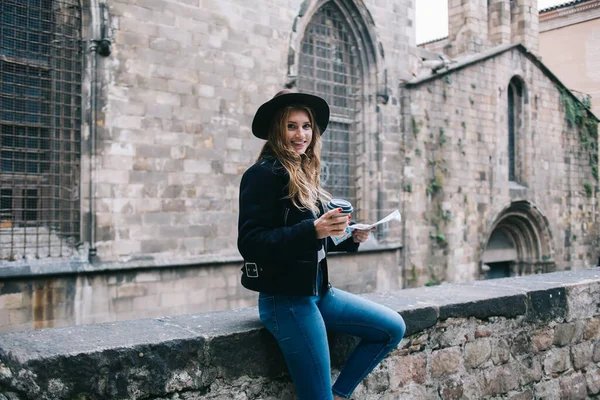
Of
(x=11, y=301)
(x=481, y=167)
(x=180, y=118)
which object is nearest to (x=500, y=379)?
(x=11, y=301)

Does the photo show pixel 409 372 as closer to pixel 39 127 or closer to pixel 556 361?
pixel 556 361

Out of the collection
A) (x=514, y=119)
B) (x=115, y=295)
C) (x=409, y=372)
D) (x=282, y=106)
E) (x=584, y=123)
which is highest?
(x=584, y=123)

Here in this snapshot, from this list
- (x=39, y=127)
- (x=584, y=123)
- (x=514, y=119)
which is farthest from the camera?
(x=584, y=123)

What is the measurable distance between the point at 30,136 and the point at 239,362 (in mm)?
5946

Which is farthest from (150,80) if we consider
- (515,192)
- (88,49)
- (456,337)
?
(515,192)

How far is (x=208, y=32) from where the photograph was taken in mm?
9070

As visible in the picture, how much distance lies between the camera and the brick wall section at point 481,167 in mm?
12375

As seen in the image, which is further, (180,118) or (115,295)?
(180,118)

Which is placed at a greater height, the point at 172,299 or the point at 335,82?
the point at 335,82

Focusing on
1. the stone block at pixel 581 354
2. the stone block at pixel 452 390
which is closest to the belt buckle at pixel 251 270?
the stone block at pixel 452 390

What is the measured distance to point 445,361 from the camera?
3.50 metres

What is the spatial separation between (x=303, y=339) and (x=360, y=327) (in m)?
0.35

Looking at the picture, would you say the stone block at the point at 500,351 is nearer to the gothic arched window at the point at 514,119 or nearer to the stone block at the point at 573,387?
the stone block at the point at 573,387

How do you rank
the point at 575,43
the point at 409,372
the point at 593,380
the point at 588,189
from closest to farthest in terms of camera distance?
the point at 409,372, the point at 593,380, the point at 588,189, the point at 575,43
